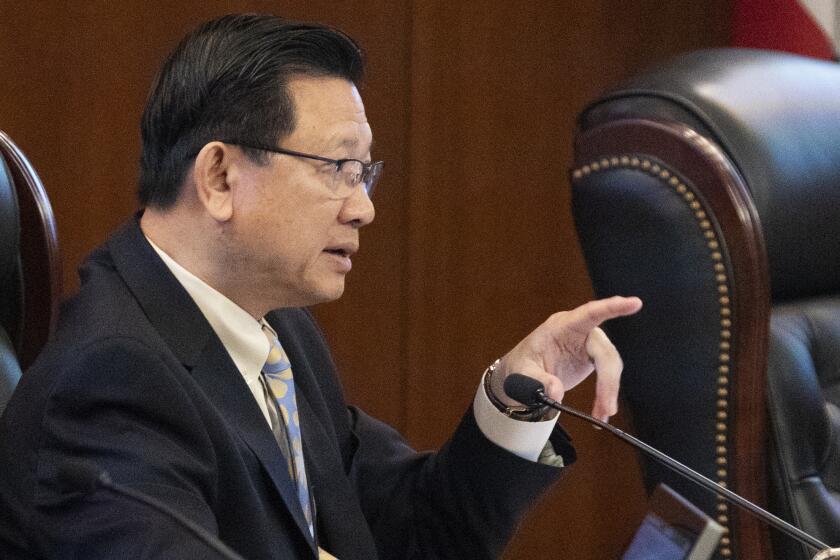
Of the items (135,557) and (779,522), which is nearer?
(135,557)

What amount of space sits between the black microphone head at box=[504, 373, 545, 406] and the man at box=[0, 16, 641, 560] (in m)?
0.03

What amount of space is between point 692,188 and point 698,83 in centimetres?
17

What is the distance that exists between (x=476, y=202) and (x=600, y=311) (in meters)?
1.44

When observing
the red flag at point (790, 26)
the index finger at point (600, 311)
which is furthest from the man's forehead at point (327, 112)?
the red flag at point (790, 26)

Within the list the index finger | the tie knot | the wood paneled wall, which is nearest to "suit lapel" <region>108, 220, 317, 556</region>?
the tie knot

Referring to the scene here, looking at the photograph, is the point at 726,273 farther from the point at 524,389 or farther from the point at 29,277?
the point at 29,277

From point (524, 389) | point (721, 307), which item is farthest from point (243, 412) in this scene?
point (721, 307)

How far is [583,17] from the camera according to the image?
295 cm

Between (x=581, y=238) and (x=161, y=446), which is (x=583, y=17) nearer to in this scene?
(x=581, y=238)

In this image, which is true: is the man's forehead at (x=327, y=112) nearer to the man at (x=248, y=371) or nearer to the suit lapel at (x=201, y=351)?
the man at (x=248, y=371)

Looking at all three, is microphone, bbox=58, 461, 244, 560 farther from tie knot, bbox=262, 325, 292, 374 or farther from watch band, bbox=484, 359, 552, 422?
watch band, bbox=484, 359, 552, 422

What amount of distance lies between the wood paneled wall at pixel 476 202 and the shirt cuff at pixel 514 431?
1.22 metres

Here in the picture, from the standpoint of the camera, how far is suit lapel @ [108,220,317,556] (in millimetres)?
1343

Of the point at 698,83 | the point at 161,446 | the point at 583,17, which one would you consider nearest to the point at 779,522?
the point at 161,446
